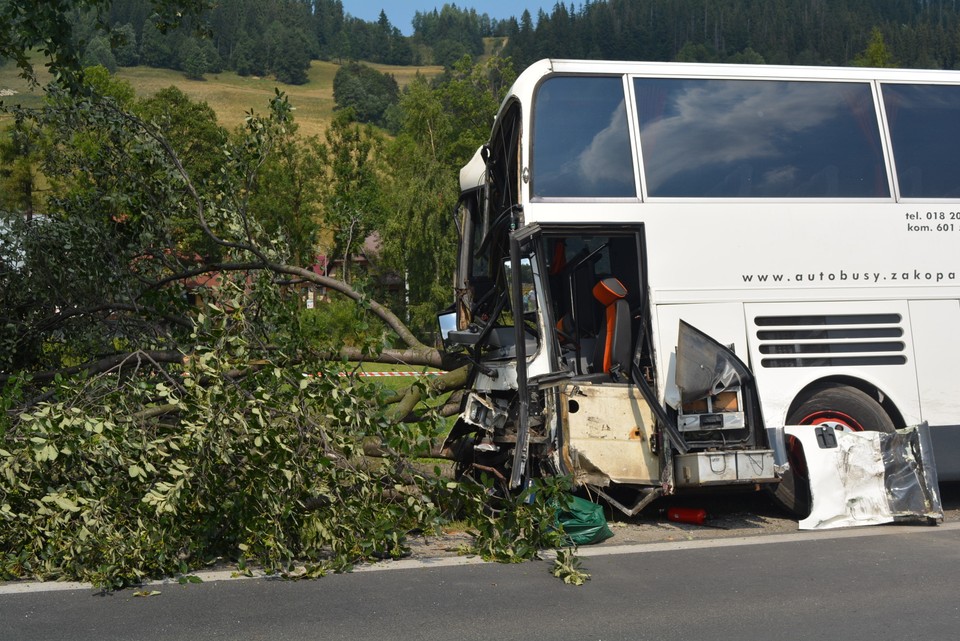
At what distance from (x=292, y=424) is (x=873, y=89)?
599cm

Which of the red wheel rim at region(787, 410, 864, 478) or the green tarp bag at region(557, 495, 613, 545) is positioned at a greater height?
the red wheel rim at region(787, 410, 864, 478)

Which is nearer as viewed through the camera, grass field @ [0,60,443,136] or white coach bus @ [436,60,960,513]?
white coach bus @ [436,60,960,513]

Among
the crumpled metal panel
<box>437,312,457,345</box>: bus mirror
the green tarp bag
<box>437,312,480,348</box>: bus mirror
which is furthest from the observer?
<box>437,312,457,345</box>: bus mirror

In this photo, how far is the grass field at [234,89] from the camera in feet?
380

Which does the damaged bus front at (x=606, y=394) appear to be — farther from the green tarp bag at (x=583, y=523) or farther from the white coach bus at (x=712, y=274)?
A: the green tarp bag at (x=583, y=523)

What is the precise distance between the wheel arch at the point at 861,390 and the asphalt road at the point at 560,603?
1.62 meters

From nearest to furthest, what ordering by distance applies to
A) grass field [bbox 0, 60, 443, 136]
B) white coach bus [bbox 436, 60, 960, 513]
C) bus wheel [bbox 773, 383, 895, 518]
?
1. white coach bus [bbox 436, 60, 960, 513]
2. bus wheel [bbox 773, 383, 895, 518]
3. grass field [bbox 0, 60, 443, 136]

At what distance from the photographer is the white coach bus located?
7.96 meters

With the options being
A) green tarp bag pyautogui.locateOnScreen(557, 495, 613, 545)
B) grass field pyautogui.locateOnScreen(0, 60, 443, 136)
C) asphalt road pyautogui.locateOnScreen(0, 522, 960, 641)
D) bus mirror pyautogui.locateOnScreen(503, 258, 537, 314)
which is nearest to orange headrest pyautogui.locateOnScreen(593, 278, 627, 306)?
bus mirror pyautogui.locateOnScreen(503, 258, 537, 314)

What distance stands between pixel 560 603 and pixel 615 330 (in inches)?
114

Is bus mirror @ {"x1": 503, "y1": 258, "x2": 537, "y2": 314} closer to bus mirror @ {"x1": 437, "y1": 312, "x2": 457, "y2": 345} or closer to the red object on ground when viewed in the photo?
bus mirror @ {"x1": 437, "y1": 312, "x2": 457, "y2": 345}

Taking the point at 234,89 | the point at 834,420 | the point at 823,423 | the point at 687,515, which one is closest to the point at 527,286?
the point at 687,515

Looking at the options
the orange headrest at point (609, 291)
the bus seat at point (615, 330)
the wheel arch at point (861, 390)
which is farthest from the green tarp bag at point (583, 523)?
the wheel arch at point (861, 390)

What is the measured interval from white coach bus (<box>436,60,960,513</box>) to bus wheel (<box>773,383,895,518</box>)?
18mm
